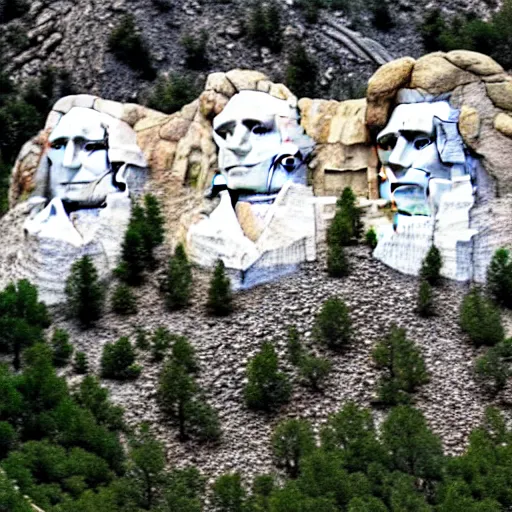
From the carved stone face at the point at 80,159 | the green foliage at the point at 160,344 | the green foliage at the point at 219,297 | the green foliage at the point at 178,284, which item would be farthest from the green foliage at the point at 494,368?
the carved stone face at the point at 80,159

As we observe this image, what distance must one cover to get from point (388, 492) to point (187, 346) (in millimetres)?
5535

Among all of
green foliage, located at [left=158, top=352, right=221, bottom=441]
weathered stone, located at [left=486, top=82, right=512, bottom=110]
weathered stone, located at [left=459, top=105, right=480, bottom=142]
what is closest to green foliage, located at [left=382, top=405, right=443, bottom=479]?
green foliage, located at [left=158, top=352, right=221, bottom=441]

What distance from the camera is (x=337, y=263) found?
36.2 metres

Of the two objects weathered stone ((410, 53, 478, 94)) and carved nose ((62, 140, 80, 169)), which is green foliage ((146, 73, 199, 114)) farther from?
weathered stone ((410, 53, 478, 94))

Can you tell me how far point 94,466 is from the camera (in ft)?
104

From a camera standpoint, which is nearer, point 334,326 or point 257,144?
point 334,326

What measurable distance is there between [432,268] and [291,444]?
210 inches

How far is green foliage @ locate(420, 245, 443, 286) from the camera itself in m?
36.2

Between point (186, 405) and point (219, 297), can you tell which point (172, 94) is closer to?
point (219, 297)

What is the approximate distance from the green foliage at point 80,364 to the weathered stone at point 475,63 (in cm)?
789

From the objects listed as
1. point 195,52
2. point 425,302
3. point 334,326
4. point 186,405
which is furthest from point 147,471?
point 195,52

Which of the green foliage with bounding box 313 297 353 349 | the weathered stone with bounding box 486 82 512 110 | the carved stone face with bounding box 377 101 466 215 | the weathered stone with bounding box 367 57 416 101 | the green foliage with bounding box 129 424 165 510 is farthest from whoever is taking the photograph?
the weathered stone with bounding box 367 57 416 101

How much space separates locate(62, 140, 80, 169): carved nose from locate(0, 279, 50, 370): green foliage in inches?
116

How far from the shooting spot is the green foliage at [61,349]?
35.3 m
